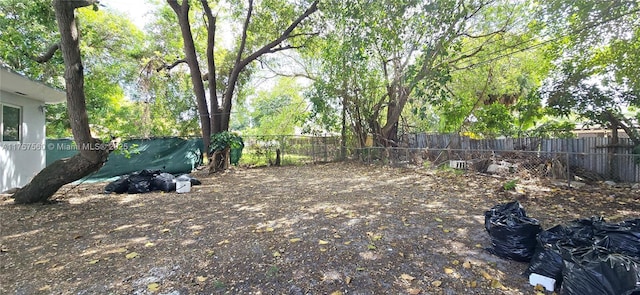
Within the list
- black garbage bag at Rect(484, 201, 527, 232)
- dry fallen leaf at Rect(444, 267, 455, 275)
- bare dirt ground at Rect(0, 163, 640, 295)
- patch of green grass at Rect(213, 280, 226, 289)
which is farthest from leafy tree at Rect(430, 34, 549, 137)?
patch of green grass at Rect(213, 280, 226, 289)

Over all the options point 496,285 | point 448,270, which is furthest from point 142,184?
point 496,285

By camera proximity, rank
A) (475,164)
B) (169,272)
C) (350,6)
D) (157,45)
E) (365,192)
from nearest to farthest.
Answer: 1. (169,272)
2. (365,192)
3. (350,6)
4. (475,164)
5. (157,45)

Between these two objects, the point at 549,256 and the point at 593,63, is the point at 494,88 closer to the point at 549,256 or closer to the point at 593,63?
the point at 593,63

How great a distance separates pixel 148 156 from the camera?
9000 mm

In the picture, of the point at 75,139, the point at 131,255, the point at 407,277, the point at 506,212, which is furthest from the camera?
the point at 75,139

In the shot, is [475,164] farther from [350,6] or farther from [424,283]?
[424,283]

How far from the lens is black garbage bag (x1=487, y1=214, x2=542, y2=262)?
276cm

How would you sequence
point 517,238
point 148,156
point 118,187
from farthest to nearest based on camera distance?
point 148,156
point 118,187
point 517,238

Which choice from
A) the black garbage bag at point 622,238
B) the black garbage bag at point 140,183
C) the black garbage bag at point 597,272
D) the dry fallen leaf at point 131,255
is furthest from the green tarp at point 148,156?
the black garbage bag at point 622,238

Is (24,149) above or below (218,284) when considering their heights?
above

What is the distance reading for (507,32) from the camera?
9188 mm

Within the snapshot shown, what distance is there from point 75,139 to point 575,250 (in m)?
6.63

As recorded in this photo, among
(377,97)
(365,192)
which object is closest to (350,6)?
(365,192)

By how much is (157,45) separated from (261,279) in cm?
1380
